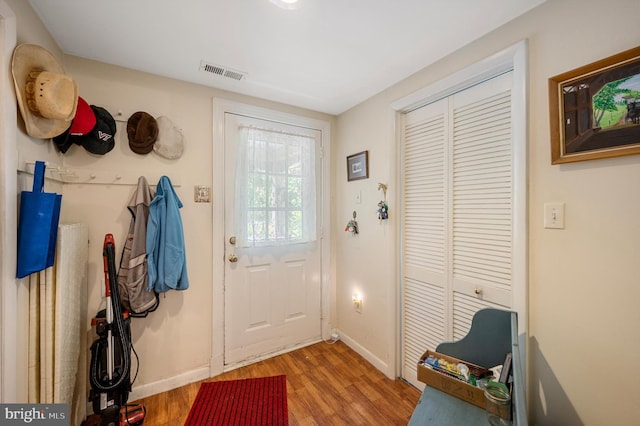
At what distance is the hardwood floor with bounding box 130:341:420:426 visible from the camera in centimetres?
168

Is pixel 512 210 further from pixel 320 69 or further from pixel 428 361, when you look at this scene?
pixel 320 69

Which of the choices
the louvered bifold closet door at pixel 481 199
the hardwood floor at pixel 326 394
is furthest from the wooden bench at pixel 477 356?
the hardwood floor at pixel 326 394

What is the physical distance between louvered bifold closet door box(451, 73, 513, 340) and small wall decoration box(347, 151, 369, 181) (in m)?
0.76

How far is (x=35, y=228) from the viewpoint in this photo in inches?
44.4

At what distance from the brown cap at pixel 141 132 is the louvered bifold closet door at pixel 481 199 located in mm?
2092

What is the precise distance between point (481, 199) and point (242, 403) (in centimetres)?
208

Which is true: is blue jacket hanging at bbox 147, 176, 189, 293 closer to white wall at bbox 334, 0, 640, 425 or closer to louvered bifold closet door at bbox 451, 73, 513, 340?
louvered bifold closet door at bbox 451, 73, 513, 340

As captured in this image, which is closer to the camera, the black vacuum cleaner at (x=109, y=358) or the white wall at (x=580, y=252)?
the white wall at (x=580, y=252)

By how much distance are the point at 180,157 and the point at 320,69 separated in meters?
1.24

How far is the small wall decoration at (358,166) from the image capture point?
2.30 metres

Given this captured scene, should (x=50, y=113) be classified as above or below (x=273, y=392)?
above

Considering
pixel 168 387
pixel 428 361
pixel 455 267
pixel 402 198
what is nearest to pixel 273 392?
pixel 168 387

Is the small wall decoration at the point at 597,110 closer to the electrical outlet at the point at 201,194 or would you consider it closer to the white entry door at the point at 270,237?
Result: the white entry door at the point at 270,237

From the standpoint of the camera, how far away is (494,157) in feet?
4.86
